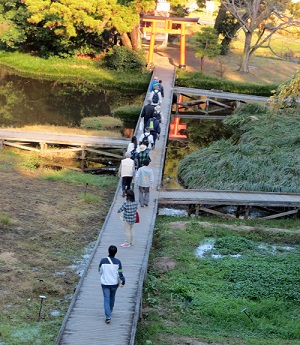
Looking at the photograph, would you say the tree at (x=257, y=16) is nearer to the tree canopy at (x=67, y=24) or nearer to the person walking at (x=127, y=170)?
the tree canopy at (x=67, y=24)

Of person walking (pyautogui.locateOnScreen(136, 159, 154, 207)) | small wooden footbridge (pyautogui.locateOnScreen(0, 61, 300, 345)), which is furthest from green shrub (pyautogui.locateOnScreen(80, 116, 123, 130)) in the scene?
person walking (pyautogui.locateOnScreen(136, 159, 154, 207))

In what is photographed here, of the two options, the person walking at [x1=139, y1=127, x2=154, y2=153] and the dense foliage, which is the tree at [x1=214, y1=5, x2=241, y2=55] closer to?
the dense foliage

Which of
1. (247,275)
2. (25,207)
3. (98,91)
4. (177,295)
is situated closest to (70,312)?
(177,295)

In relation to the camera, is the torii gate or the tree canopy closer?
the tree canopy

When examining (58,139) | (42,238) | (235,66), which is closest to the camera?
(42,238)

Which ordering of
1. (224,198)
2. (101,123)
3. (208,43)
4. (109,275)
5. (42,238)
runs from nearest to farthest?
(109,275) < (42,238) < (224,198) < (101,123) < (208,43)

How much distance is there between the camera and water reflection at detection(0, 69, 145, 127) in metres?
30.7

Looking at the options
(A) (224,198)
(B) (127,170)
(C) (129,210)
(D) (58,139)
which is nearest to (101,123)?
(D) (58,139)

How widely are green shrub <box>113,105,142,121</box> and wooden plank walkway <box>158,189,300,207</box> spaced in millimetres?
12633

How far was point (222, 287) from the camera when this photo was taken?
13414mm

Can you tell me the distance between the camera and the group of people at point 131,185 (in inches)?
Answer: 442

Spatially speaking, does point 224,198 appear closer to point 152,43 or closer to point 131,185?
point 131,185

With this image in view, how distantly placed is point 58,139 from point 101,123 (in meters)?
5.16

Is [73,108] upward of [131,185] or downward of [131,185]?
downward
